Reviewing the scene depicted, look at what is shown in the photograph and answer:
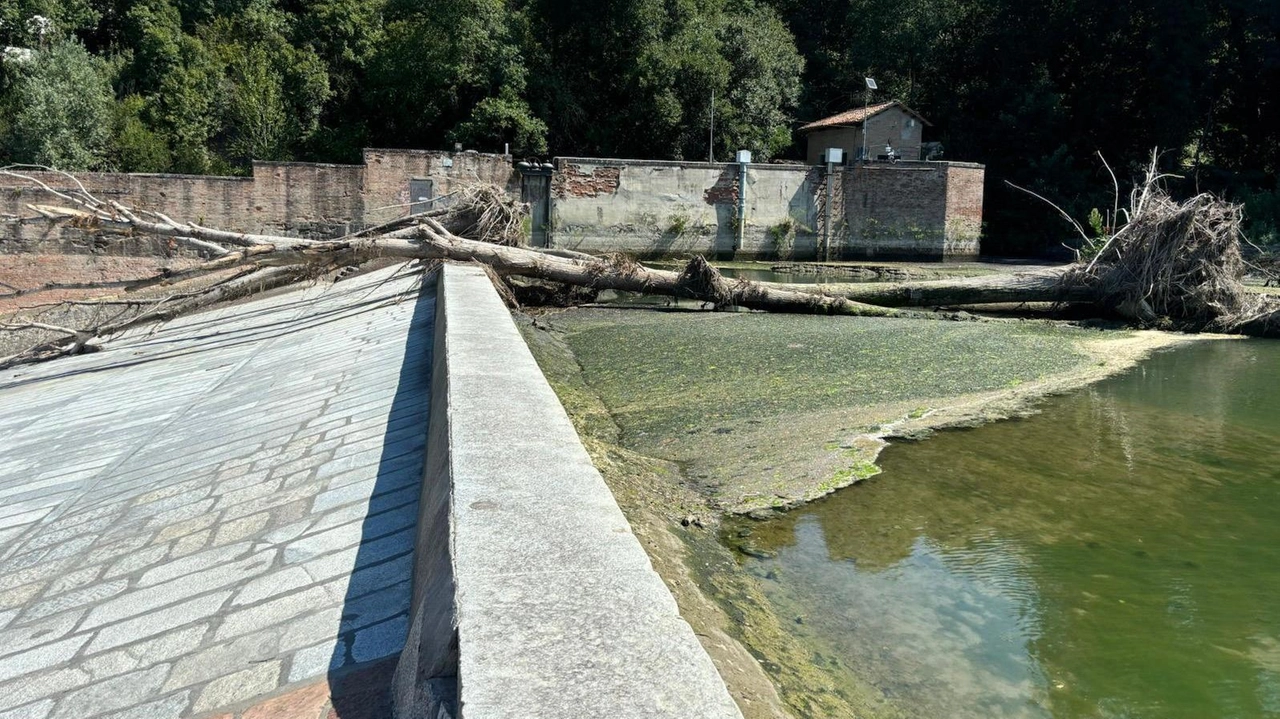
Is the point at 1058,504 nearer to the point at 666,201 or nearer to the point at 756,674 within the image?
the point at 756,674

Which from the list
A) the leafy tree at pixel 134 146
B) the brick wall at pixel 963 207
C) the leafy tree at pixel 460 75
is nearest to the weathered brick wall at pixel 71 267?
the leafy tree at pixel 134 146

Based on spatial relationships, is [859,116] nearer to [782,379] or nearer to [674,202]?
→ [674,202]

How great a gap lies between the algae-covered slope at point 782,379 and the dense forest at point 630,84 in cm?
1629

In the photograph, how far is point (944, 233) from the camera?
22.6 metres

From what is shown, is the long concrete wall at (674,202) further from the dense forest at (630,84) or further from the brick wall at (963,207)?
the dense forest at (630,84)

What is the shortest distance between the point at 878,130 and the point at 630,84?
7.38 meters

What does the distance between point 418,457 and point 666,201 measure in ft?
62.0

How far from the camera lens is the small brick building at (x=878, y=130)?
26359 millimetres

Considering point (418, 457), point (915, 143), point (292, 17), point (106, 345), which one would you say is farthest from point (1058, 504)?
point (292, 17)

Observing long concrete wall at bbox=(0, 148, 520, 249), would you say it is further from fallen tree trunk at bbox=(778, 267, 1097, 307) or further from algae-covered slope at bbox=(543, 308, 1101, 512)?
algae-covered slope at bbox=(543, 308, 1101, 512)

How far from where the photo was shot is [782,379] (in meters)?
7.04

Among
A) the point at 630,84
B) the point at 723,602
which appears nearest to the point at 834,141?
the point at 630,84

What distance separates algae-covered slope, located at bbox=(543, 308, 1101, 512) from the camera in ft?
16.2

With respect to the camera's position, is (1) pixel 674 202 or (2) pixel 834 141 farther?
(2) pixel 834 141
